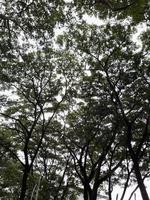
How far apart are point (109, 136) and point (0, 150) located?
903cm

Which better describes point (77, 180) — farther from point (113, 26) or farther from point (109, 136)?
point (113, 26)

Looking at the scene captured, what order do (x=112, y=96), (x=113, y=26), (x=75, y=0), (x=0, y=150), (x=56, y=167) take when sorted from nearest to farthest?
(x=75, y=0) < (x=113, y=26) < (x=112, y=96) < (x=0, y=150) < (x=56, y=167)

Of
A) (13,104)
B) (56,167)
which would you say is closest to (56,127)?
(13,104)

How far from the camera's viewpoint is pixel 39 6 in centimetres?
966

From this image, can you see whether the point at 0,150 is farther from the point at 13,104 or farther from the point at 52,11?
the point at 52,11

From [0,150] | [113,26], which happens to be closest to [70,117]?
[0,150]

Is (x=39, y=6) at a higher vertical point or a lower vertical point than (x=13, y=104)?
lower

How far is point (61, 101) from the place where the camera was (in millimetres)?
19750

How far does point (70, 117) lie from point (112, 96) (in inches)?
186

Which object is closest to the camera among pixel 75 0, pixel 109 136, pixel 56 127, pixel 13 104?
pixel 75 0

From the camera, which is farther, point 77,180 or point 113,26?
point 77,180

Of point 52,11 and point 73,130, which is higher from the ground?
point 73,130

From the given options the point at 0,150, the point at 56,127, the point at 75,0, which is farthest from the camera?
the point at 0,150

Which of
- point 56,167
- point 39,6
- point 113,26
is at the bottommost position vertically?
point 39,6
